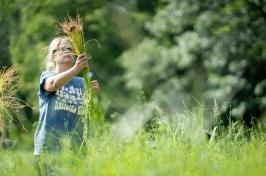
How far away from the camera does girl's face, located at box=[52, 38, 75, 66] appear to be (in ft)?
18.5

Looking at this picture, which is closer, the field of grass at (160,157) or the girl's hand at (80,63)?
the field of grass at (160,157)

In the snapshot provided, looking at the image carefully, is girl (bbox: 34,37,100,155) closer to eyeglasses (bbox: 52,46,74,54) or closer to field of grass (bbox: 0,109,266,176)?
eyeglasses (bbox: 52,46,74,54)

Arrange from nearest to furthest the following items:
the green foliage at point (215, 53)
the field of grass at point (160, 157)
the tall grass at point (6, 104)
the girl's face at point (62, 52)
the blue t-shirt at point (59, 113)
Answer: the field of grass at point (160, 157) → the blue t-shirt at point (59, 113) → the girl's face at point (62, 52) → the tall grass at point (6, 104) → the green foliage at point (215, 53)

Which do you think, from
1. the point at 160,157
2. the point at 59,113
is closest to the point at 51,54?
the point at 59,113

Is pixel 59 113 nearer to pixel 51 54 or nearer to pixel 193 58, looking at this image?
pixel 51 54

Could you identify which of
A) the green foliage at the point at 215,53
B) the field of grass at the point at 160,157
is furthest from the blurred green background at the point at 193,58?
the field of grass at the point at 160,157

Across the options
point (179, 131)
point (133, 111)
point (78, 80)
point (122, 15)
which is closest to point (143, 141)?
point (179, 131)

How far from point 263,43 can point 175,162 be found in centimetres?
1049

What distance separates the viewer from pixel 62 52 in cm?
564

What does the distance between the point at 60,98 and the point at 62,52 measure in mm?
325

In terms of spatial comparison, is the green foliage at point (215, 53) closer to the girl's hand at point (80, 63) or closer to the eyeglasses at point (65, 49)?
the eyeglasses at point (65, 49)

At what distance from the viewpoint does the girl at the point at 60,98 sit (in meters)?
5.31

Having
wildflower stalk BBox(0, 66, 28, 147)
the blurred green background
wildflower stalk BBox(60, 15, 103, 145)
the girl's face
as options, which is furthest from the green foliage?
wildflower stalk BBox(60, 15, 103, 145)

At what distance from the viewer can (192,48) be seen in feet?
49.4
